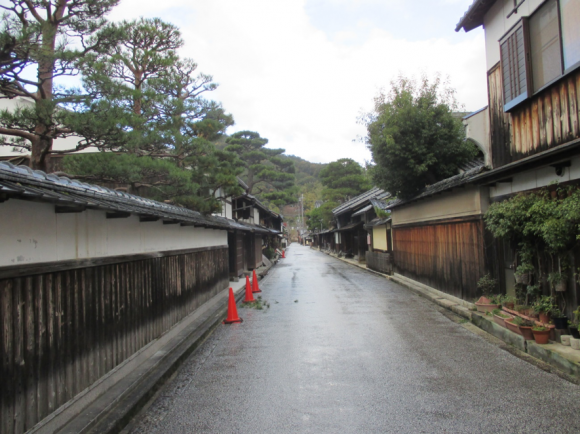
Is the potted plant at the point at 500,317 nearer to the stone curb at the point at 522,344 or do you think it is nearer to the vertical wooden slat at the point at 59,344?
the stone curb at the point at 522,344

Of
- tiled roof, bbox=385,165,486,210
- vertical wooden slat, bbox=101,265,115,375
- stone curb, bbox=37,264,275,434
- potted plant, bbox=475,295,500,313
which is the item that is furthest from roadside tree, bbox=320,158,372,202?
vertical wooden slat, bbox=101,265,115,375

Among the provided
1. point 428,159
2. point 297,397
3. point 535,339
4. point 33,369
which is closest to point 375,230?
point 428,159

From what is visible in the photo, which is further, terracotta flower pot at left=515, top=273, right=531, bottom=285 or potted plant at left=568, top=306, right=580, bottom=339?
terracotta flower pot at left=515, top=273, right=531, bottom=285

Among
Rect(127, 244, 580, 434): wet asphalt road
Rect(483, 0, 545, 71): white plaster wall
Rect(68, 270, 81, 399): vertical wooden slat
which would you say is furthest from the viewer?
Rect(483, 0, 545, 71): white plaster wall

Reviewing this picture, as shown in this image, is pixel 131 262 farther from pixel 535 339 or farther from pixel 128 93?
pixel 535 339

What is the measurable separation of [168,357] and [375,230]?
2429 centimetres

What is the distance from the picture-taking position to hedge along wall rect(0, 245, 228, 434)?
12.3 ft

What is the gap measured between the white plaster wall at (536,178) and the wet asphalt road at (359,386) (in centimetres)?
330

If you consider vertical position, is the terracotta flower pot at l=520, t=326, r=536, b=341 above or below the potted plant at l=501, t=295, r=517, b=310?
below

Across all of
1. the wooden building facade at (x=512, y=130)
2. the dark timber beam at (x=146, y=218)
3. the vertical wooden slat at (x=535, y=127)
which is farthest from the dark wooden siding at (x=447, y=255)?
the dark timber beam at (x=146, y=218)

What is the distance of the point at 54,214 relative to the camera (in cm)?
467

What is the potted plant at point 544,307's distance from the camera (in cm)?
718

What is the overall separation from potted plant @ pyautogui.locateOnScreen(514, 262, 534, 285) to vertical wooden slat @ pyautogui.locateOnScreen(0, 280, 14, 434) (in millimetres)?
8469

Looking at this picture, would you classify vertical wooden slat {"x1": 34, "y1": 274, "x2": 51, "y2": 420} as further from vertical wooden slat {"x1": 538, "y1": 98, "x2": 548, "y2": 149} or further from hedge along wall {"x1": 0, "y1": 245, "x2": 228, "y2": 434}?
vertical wooden slat {"x1": 538, "y1": 98, "x2": 548, "y2": 149}
